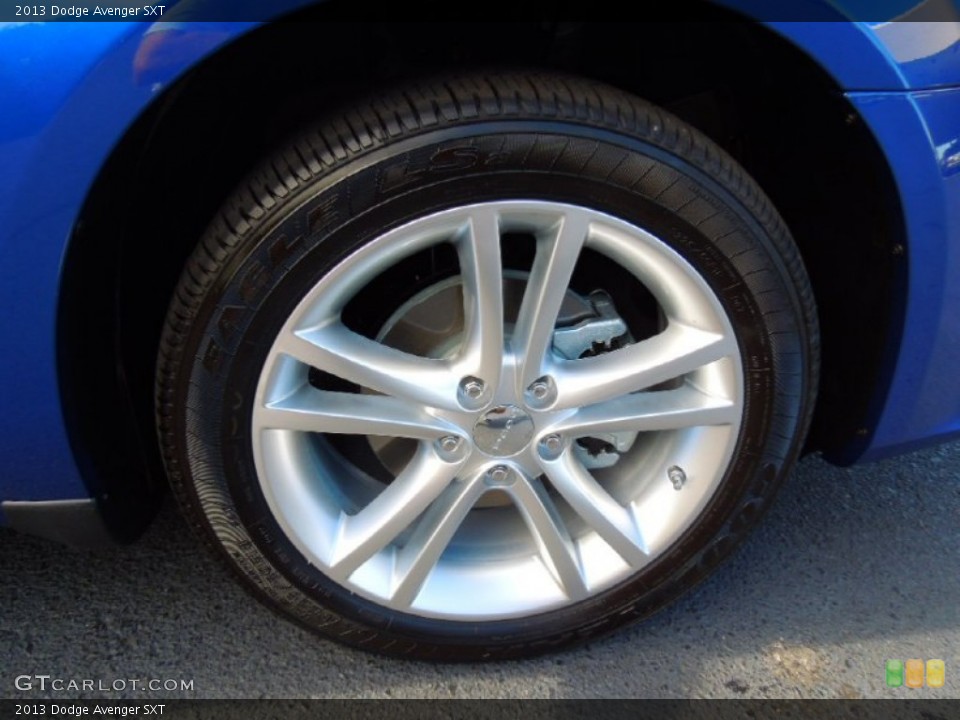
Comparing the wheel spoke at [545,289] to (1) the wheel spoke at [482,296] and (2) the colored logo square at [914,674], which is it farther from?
(2) the colored logo square at [914,674]

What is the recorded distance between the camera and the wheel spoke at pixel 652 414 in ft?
4.91

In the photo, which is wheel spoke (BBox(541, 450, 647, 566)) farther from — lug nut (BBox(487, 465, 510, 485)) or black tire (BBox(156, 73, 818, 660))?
black tire (BBox(156, 73, 818, 660))

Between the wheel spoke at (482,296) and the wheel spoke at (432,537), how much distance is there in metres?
0.21

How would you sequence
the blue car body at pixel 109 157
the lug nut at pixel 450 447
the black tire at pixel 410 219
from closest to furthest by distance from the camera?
the blue car body at pixel 109 157, the black tire at pixel 410 219, the lug nut at pixel 450 447

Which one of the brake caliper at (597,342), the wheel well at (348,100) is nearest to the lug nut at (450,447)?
the brake caliper at (597,342)

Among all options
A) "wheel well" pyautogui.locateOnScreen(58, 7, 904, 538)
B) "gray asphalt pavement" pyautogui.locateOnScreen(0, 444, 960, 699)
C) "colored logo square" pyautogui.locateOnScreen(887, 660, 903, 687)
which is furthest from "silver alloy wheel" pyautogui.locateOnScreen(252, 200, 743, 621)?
"colored logo square" pyautogui.locateOnScreen(887, 660, 903, 687)

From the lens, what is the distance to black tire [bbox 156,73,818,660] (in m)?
1.25

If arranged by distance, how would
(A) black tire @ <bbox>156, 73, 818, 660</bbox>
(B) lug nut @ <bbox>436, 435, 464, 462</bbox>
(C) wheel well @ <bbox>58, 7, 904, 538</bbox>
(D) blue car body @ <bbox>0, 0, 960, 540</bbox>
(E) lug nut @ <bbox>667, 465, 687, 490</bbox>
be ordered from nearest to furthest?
(D) blue car body @ <bbox>0, 0, 960, 540</bbox> → (A) black tire @ <bbox>156, 73, 818, 660</bbox> → (C) wheel well @ <bbox>58, 7, 904, 538</bbox> → (B) lug nut @ <bbox>436, 435, 464, 462</bbox> → (E) lug nut @ <bbox>667, 465, 687, 490</bbox>

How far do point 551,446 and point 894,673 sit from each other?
780 mm

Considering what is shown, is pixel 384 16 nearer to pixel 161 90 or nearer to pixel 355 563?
pixel 161 90

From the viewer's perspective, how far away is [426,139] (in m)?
1.25

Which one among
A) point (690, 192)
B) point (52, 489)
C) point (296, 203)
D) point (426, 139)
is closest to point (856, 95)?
point (690, 192)

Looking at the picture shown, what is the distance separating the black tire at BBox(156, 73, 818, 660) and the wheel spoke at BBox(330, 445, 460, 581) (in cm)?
7

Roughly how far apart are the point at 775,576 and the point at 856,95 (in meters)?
0.98
